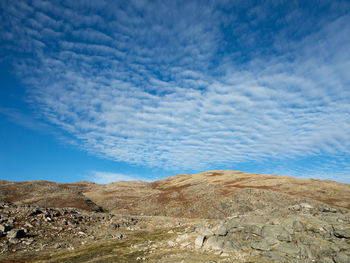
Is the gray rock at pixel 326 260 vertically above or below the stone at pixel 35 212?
below

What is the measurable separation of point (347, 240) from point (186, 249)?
Result: 50.0 feet

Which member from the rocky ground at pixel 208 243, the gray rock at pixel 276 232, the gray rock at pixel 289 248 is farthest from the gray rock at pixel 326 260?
the gray rock at pixel 276 232

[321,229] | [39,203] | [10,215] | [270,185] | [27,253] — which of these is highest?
[270,185]

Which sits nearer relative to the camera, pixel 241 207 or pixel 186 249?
pixel 186 249

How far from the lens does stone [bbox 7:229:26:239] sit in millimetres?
27672

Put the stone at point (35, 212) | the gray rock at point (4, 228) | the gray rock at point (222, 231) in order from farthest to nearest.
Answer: the stone at point (35, 212) < the gray rock at point (4, 228) < the gray rock at point (222, 231)

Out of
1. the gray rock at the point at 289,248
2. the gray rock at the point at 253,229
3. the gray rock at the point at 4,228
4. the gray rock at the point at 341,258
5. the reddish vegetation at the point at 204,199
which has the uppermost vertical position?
the reddish vegetation at the point at 204,199

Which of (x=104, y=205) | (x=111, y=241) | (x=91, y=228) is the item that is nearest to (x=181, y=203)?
(x=104, y=205)

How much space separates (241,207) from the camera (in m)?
58.8

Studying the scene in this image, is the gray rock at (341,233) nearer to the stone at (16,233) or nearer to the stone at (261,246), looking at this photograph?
the stone at (261,246)

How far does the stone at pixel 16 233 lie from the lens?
27672 millimetres

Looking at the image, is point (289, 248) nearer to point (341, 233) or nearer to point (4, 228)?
point (341, 233)

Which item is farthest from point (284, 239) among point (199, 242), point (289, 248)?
point (199, 242)

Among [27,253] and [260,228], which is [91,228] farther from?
[260,228]
